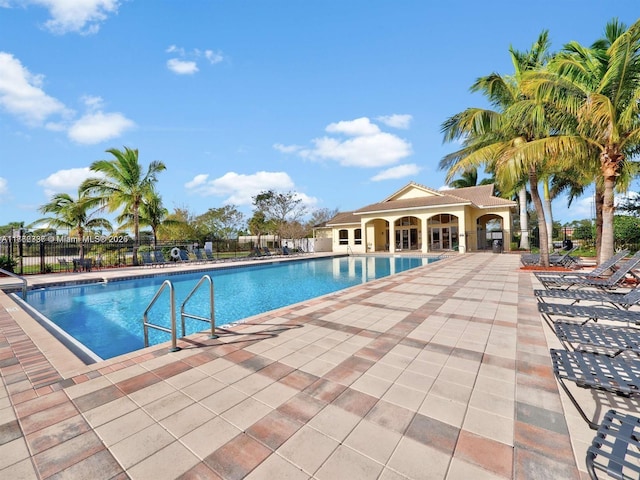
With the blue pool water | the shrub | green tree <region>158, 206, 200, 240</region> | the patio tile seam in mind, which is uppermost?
green tree <region>158, 206, 200, 240</region>

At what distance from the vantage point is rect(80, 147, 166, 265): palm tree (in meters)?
17.6

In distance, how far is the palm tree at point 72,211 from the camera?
17.9 m

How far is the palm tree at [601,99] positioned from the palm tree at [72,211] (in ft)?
75.2

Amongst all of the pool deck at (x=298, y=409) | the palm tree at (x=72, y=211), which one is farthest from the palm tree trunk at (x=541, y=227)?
the palm tree at (x=72, y=211)

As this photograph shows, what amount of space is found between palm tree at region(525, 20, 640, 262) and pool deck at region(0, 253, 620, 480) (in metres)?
7.05

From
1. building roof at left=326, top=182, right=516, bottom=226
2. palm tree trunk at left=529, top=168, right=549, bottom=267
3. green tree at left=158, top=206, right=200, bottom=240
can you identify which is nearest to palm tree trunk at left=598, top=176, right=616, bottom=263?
palm tree trunk at left=529, top=168, right=549, bottom=267

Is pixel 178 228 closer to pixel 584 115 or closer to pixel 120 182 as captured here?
pixel 120 182

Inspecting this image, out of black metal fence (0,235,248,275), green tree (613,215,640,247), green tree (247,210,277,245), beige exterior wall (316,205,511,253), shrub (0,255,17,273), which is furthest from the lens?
green tree (247,210,277,245)

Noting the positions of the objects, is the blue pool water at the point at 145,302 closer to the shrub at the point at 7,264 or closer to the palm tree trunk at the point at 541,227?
the shrub at the point at 7,264

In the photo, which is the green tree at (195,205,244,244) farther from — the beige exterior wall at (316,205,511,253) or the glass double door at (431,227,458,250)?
the glass double door at (431,227,458,250)

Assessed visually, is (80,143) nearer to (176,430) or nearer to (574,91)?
(176,430)

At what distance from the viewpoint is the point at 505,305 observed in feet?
21.5

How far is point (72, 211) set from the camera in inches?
711

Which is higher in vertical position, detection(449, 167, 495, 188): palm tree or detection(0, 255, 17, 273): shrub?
detection(449, 167, 495, 188): palm tree
